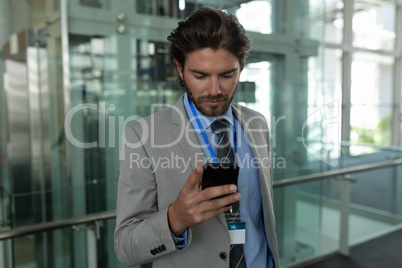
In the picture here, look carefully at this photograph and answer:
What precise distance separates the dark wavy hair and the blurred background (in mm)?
1335

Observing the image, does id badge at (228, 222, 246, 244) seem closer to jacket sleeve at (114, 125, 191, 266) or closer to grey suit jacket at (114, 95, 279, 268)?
grey suit jacket at (114, 95, 279, 268)

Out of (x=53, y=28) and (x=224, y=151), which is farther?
(x=53, y=28)

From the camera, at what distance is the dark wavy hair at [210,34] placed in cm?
133

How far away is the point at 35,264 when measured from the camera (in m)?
2.37

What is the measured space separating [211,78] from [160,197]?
0.50 m

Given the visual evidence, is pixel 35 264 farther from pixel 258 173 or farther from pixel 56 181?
Answer: pixel 258 173

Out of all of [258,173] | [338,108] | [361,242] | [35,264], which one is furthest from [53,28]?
[361,242]

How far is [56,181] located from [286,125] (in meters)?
2.48

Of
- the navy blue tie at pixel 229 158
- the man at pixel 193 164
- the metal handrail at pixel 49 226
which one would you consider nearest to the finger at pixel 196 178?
the man at pixel 193 164

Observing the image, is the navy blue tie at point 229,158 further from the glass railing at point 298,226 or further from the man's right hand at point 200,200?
the glass railing at point 298,226

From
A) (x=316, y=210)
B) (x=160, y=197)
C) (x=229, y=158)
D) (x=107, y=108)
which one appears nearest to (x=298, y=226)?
(x=316, y=210)

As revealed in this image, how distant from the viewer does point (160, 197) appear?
51.9 inches

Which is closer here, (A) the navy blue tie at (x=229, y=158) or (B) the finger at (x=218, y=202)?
(B) the finger at (x=218, y=202)

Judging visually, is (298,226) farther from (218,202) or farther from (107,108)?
(218,202)
